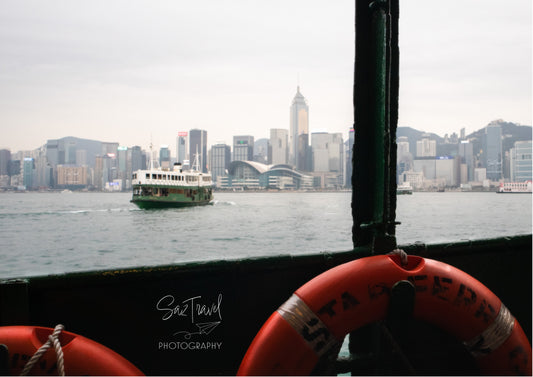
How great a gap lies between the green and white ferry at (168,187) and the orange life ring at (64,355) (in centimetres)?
3633

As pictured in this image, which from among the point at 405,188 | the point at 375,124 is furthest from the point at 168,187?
the point at 405,188

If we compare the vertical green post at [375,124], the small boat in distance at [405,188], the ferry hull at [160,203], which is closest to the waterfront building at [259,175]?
the small boat in distance at [405,188]

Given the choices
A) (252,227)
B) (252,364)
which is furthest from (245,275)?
(252,227)

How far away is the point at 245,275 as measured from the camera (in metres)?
1.33

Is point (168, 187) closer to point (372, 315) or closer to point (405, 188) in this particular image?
point (372, 315)

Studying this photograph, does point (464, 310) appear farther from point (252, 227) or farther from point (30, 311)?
point (252, 227)

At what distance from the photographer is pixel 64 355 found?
0.96 meters

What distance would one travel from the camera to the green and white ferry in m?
37.2
